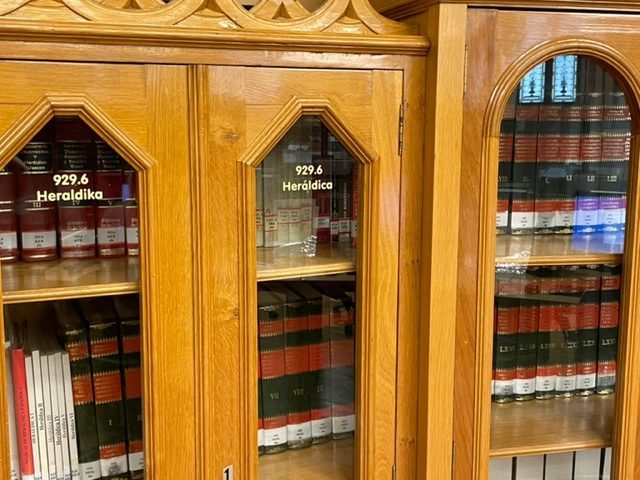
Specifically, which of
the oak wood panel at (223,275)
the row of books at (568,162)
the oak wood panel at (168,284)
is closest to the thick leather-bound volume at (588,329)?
the row of books at (568,162)

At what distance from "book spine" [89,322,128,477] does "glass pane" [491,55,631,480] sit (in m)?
0.71

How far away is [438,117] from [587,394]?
2.31ft

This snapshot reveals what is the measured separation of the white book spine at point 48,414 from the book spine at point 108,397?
73 mm

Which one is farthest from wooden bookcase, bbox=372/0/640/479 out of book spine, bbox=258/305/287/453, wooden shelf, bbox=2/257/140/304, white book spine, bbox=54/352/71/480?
white book spine, bbox=54/352/71/480

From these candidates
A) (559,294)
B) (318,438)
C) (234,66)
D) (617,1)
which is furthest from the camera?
(559,294)

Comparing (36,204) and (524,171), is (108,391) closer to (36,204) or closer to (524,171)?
(36,204)

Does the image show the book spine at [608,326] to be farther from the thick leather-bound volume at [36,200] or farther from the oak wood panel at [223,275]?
the thick leather-bound volume at [36,200]

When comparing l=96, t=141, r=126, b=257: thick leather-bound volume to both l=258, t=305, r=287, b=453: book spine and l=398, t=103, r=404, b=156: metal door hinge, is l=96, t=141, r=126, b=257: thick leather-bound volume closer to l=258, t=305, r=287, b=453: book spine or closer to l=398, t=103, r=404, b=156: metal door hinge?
l=258, t=305, r=287, b=453: book spine

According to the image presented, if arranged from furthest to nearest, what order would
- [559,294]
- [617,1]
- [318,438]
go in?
1. [559,294]
2. [318,438]
3. [617,1]

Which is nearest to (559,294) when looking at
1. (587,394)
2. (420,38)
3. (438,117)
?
(587,394)

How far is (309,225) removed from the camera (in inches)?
52.3

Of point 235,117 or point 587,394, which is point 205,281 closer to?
point 235,117

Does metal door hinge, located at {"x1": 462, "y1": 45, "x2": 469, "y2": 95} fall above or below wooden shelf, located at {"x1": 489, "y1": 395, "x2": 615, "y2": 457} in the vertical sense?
above

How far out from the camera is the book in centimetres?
123
